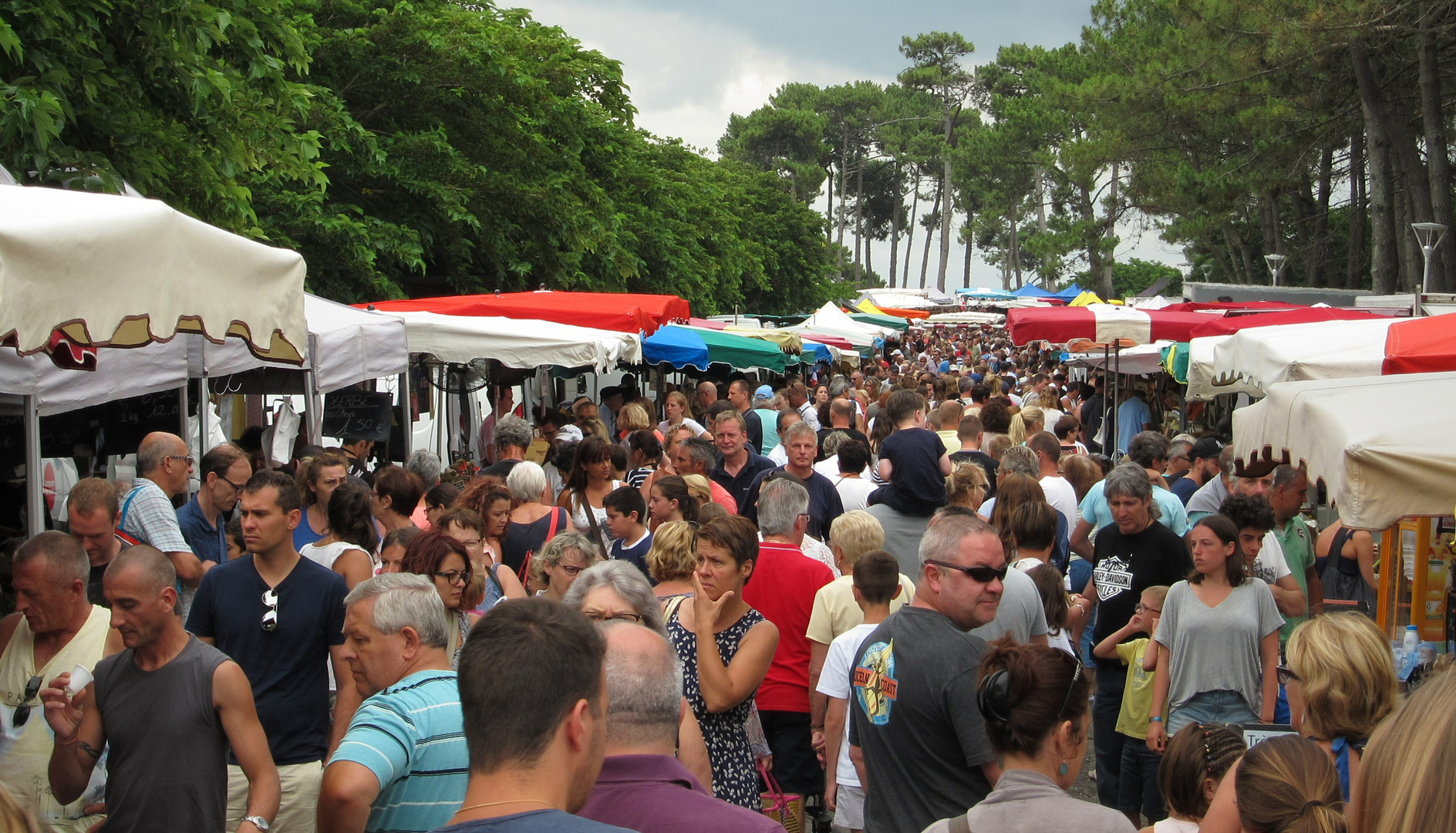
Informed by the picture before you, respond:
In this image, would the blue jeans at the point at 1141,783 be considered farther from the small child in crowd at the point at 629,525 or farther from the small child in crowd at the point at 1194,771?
the small child in crowd at the point at 629,525

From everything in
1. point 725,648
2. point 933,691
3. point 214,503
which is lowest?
point 725,648

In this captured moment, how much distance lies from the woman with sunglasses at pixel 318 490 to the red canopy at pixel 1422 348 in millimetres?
5194

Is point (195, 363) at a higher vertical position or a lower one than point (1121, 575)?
higher

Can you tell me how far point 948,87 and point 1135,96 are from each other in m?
70.6

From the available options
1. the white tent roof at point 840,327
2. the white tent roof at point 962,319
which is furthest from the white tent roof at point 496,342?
the white tent roof at point 962,319

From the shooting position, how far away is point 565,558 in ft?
17.1

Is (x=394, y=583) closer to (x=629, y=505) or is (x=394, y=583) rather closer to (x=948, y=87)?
(x=629, y=505)

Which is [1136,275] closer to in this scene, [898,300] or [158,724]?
[898,300]

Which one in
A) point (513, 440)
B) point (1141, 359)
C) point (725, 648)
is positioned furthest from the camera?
point (1141, 359)

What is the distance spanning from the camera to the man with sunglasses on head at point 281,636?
13.9 feet

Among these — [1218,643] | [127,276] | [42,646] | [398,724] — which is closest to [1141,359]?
[1218,643]

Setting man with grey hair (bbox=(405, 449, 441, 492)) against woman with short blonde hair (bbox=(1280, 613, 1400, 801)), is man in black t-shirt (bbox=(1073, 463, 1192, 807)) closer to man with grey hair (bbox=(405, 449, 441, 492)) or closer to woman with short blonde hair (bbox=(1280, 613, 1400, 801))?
woman with short blonde hair (bbox=(1280, 613, 1400, 801))

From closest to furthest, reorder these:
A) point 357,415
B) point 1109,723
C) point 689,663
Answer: point 689,663
point 1109,723
point 357,415

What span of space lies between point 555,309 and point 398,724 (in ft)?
29.4
